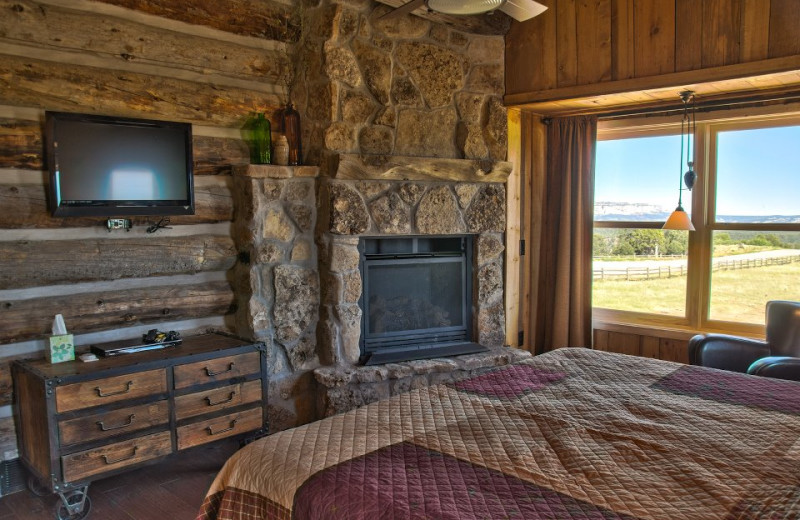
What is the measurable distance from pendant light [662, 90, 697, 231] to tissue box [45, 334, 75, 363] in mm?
3437

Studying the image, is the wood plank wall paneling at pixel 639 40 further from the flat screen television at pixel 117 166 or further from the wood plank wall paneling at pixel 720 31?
the flat screen television at pixel 117 166

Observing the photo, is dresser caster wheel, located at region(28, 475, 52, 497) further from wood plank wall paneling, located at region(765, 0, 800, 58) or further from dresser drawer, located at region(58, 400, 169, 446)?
wood plank wall paneling, located at region(765, 0, 800, 58)

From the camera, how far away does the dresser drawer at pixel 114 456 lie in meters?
2.59

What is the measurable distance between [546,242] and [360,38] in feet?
6.94

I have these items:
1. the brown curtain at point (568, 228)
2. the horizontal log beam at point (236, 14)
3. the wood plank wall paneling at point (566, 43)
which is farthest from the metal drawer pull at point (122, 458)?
the wood plank wall paneling at point (566, 43)

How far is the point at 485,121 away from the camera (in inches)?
161

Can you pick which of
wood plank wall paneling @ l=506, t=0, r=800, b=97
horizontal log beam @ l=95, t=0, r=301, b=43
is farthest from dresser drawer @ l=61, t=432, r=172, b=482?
wood plank wall paneling @ l=506, t=0, r=800, b=97

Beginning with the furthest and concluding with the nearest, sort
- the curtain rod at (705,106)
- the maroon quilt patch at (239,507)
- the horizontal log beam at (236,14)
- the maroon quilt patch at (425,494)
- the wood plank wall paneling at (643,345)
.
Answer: the wood plank wall paneling at (643,345), the curtain rod at (705,106), the horizontal log beam at (236,14), the maroon quilt patch at (239,507), the maroon quilt patch at (425,494)

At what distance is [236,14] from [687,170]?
10.1 feet

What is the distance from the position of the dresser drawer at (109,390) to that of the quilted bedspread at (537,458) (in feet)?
3.91

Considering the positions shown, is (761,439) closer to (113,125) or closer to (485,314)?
(485,314)

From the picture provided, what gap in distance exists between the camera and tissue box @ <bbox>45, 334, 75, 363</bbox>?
2.77 m

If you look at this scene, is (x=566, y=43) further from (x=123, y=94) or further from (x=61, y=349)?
(x=61, y=349)

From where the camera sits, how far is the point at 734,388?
221 cm
